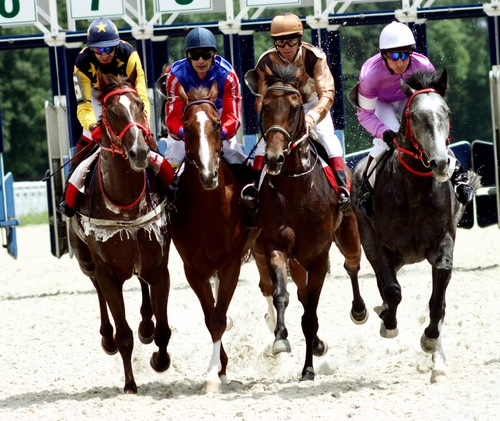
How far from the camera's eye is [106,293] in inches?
283

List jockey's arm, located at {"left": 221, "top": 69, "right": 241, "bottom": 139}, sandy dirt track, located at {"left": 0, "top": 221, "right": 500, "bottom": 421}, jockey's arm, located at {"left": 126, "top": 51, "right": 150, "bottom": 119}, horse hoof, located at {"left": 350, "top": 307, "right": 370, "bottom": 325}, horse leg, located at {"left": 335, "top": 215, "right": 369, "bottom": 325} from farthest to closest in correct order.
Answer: horse hoof, located at {"left": 350, "top": 307, "right": 370, "bottom": 325} < horse leg, located at {"left": 335, "top": 215, "right": 369, "bottom": 325} < jockey's arm, located at {"left": 221, "top": 69, "right": 241, "bottom": 139} < jockey's arm, located at {"left": 126, "top": 51, "right": 150, "bottom": 119} < sandy dirt track, located at {"left": 0, "top": 221, "right": 500, "bottom": 421}

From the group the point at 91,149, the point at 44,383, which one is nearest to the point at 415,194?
the point at 91,149

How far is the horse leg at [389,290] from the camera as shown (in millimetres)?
7172

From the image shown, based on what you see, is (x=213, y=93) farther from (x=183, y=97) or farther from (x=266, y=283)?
(x=266, y=283)

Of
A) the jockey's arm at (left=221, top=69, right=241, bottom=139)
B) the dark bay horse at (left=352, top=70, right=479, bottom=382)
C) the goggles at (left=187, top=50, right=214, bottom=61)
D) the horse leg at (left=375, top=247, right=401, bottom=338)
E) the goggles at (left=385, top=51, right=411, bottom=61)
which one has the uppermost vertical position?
the goggles at (left=187, top=50, right=214, bottom=61)

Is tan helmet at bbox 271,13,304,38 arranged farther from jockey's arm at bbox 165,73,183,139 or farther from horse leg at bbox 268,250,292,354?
horse leg at bbox 268,250,292,354

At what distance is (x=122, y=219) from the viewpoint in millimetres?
7066

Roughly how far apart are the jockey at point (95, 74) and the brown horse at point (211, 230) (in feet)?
0.98

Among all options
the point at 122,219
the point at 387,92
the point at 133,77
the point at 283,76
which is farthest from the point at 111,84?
the point at 387,92

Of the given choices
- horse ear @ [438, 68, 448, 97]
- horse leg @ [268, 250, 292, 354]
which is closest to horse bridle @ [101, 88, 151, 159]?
horse leg @ [268, 250, 292, 354]

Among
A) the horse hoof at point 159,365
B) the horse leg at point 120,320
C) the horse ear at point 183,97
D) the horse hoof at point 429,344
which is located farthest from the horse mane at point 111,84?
the horse hoof at point 429,344

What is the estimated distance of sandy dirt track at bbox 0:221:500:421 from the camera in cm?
628

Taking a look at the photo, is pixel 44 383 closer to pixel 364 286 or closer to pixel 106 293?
pixel 106 293

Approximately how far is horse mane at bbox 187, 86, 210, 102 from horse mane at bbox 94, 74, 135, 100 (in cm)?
45
